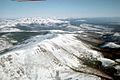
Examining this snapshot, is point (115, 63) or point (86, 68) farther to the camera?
point (115, 63)

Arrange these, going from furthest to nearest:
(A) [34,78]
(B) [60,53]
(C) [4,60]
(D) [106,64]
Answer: (B) [60,53], (D) [106,64], (C) [4,60], (A) [34,78]

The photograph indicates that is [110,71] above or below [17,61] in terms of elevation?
below

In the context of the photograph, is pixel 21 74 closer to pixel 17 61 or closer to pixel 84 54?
pixel 17 61

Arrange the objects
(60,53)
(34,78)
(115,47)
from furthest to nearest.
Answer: (115,47), (60,53), (34,78)

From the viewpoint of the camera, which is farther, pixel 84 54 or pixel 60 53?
pixel 84 54

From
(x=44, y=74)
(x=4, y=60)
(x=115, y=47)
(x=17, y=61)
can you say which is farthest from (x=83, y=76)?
(x=115, y=47)

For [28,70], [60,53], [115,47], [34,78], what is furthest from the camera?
[115,47]

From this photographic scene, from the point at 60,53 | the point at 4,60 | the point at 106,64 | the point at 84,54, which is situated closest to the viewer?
the point at 4,60

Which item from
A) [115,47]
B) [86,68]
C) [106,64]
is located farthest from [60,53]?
[115,47]

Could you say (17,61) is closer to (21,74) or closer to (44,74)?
(21,74)
